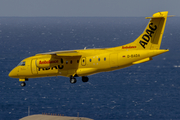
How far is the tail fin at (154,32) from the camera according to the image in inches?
3017

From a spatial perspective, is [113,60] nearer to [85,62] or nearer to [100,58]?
[100,58]

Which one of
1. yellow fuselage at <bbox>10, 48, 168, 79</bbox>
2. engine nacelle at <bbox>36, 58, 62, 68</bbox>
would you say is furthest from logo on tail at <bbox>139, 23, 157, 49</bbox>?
engine nacelle at <bbox>36, 58, 62, 68</bbox>

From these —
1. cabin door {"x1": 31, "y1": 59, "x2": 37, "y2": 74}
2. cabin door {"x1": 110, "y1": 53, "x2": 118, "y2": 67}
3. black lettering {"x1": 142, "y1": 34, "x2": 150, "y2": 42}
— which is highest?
black lettering {"x1": 142, "y1": 34, "x2": 150, "y2": 42}

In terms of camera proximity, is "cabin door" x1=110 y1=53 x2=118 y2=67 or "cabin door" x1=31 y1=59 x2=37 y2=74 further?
"cabin door" x1=31 y1=59 x2=37 y2=74

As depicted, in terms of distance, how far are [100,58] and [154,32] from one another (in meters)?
9.78

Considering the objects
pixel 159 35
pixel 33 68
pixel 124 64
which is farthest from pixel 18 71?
pixel 159 35

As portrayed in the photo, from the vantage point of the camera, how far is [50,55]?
83688 mm

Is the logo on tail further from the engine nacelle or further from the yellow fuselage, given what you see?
the engine nacelle

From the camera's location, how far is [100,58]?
79250 mm

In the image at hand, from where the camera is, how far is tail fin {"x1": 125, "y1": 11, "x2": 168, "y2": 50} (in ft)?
251

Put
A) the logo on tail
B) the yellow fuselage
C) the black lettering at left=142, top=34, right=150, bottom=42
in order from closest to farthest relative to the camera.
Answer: the yellow fuselage → the logo on tail → the black lettering at left=142, top=34, right=150, bottom=42

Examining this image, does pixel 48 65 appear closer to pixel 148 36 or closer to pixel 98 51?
pixel 98 51

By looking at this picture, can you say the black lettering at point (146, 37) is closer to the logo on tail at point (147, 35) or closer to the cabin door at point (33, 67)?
the logo on tail at point (147, 35)

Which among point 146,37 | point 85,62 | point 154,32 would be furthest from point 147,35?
point 85,62
